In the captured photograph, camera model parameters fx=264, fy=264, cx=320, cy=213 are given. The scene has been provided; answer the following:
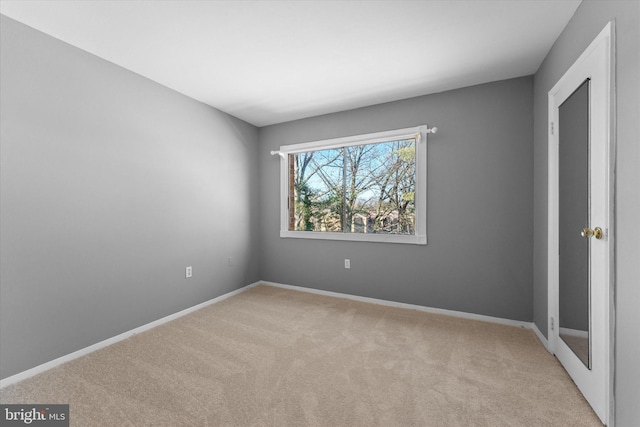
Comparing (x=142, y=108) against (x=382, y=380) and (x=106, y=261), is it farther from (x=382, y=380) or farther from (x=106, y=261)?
(x=382, y=380)

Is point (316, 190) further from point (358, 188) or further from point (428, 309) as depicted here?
point (428, 309)

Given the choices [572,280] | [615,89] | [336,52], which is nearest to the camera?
[615,89]

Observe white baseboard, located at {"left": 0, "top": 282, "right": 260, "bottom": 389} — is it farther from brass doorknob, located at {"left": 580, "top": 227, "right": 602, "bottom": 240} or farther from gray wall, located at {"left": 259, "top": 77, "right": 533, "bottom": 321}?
brass doorknob, located at {"left": 580, "top": 227, "right": 602, "bottom": 240}

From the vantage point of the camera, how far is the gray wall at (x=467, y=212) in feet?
8.54

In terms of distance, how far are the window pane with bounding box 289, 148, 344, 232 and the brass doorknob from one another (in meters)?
2.39

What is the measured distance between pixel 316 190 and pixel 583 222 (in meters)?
2.77

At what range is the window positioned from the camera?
3119 mm

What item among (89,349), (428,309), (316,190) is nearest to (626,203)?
(428,309)

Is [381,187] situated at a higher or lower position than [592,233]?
higher

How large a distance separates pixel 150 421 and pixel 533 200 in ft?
11.2

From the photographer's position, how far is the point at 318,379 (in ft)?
5.87

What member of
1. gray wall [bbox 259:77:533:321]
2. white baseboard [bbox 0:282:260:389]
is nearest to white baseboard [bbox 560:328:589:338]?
gray wall [bbox 259:77:533:321]

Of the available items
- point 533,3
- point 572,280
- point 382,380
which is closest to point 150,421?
point 382,380

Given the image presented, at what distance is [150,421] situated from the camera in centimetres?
143
